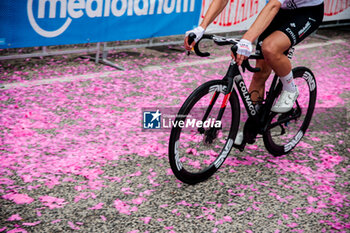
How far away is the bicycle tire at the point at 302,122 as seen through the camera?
4.06m

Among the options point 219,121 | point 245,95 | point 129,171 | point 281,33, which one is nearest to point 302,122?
point 245,95

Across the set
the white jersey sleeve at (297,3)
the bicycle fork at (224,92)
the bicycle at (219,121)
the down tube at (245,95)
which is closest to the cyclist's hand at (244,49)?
the bicycle at (219,121)

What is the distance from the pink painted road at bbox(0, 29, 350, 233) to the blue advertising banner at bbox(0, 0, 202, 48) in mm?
659

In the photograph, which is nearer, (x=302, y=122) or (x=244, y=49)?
(x=244, y=49)

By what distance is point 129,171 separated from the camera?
12.3 feet

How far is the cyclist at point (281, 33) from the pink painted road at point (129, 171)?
73cm

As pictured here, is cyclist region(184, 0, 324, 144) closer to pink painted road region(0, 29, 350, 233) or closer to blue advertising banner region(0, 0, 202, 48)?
pink painted road region(0, 29, 350, 233)

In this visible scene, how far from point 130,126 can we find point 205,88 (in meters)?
1.84

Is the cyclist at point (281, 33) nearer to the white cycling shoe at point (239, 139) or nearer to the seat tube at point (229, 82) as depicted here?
the white cycling shoe at point (239, 139)

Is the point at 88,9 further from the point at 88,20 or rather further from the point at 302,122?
the point at 302,122

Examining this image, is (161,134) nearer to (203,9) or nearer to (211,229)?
→ (211,229)

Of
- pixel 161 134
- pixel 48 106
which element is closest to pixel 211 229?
pixel 161 134

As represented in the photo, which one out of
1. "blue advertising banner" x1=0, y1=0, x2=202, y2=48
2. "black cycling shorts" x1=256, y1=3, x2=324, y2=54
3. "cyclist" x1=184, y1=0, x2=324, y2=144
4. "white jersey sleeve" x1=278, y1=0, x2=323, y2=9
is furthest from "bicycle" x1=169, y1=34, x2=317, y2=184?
"blue advertising banner" x1=0, y1=0, x2=202, y2=48

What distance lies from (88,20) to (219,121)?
4.08 metres
